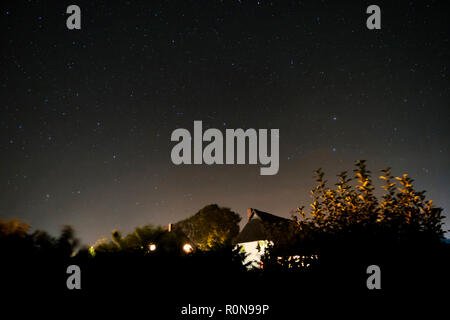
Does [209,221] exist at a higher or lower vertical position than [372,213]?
lower

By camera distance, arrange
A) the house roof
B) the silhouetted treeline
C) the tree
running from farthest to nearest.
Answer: the tree → the house roof → the silhouetted treeline

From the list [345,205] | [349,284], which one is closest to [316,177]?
[345,205]

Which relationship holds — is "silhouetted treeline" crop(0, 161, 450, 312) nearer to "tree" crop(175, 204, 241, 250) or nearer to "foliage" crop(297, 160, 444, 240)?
"foliage" crop(297, 160, 444, 240)

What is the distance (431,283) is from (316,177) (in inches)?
93.3

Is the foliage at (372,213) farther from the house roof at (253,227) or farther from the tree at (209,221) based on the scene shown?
the tree at (209,221)

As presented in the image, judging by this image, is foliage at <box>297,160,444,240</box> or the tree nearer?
foliage at <box>297,160,444,240</box>

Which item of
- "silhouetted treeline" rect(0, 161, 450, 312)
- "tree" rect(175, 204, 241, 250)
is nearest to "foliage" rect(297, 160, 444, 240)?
"silhouetted treeline" rect(0, 161, 450, 312)

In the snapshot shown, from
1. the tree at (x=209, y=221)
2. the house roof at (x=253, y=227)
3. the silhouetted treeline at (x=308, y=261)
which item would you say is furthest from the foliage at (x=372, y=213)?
the tree at (x=209, y=221)

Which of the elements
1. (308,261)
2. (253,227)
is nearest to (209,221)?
(253,227)

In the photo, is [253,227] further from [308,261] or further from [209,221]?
[308,261]
